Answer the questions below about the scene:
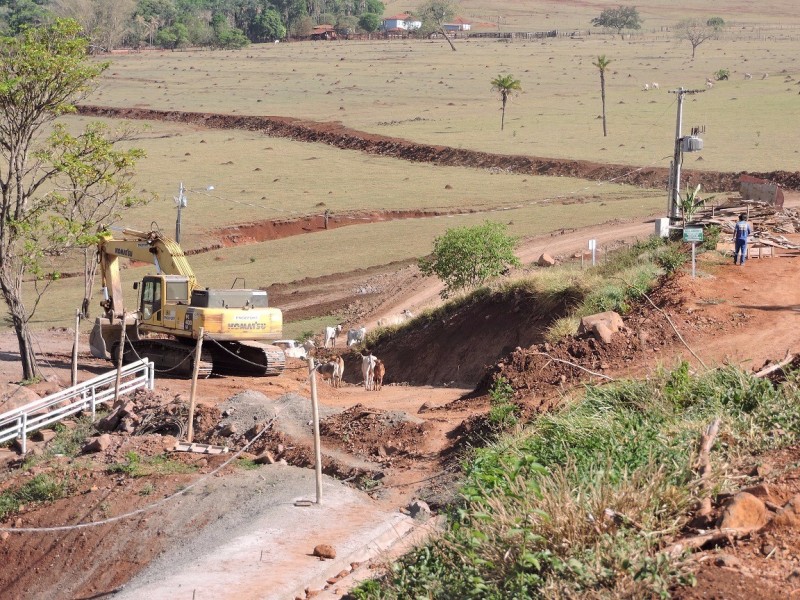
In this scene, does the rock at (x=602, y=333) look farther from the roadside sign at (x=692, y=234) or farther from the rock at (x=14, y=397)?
the rock at (x=14, y=397)

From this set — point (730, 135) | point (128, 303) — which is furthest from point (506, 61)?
point (128, 303)

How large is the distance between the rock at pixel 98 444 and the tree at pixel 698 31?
11141 cm

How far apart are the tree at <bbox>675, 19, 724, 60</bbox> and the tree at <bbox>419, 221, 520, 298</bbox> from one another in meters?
93.1

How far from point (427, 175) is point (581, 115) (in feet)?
72.5

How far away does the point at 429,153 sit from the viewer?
2881 inches

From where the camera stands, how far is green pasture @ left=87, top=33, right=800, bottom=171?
72.0 meters

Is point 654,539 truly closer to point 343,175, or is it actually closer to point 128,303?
point 128,303

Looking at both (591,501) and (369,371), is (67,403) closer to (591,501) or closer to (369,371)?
(369,371)

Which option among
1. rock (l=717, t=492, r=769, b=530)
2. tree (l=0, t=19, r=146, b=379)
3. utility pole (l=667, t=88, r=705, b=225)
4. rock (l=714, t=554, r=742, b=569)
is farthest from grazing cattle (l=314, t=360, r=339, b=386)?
rock (l=714, t=554, r=742, b=569)

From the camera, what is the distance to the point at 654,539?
29.6 feet

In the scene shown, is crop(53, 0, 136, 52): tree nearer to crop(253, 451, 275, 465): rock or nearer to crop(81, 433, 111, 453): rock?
crop(81, 433, 111, 453): rock

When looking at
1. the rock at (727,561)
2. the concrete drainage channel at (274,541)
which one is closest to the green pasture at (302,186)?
the concrete drainage channel at (274,541)

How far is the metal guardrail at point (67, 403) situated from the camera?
811 inches

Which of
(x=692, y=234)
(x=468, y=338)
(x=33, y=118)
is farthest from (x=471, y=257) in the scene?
(x=33, y=118)
